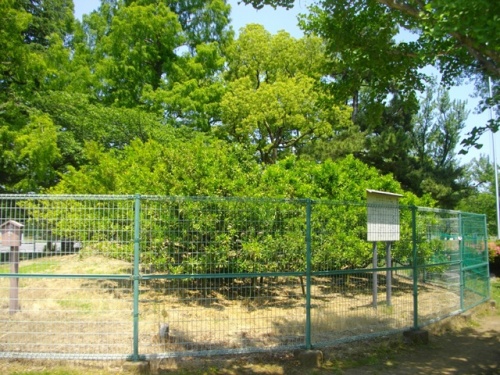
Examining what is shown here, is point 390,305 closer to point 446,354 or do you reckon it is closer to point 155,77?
point 446,354

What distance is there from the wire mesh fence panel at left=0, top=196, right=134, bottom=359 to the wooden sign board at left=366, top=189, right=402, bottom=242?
3.58 m

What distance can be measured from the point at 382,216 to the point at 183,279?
10.7ft

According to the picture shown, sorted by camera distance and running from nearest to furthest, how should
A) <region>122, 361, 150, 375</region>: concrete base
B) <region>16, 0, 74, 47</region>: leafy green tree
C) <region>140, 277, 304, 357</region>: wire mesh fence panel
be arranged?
1. <region>122, 361, 150, 375</region>: concrete base
2. <region>140, 277, 304, 357</region>: wire mesh fence panel
3. <region>16, 0, 74, 47</region>: leafy green tree

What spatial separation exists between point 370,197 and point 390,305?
1707 mm

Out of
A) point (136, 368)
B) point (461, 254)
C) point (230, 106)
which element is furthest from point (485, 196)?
point (136, 368)

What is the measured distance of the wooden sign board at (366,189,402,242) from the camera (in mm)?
7263

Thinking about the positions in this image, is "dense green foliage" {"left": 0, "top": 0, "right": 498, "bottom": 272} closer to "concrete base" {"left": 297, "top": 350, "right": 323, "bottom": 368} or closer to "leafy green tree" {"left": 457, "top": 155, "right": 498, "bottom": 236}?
"concrete base" {"left": 297, "top": 350, "right": 323, "bottom": 368}

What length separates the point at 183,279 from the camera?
633cm

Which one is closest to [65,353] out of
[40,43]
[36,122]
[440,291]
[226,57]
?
[440,291]

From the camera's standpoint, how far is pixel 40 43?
24.1 metres

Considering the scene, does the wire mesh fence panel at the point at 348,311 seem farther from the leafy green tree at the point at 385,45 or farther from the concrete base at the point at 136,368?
the leafy green tree at the point at 385,45

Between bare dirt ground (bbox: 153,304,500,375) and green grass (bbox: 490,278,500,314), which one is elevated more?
bare dirt ground (bbox: 153,304,500,375)

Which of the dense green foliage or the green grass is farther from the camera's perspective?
the green grass

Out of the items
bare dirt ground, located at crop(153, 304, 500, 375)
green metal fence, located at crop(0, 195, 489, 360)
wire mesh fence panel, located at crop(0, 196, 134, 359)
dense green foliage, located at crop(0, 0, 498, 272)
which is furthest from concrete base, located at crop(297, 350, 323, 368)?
wire mesh fence panel, located at crop(0, 196, 134, 359)
